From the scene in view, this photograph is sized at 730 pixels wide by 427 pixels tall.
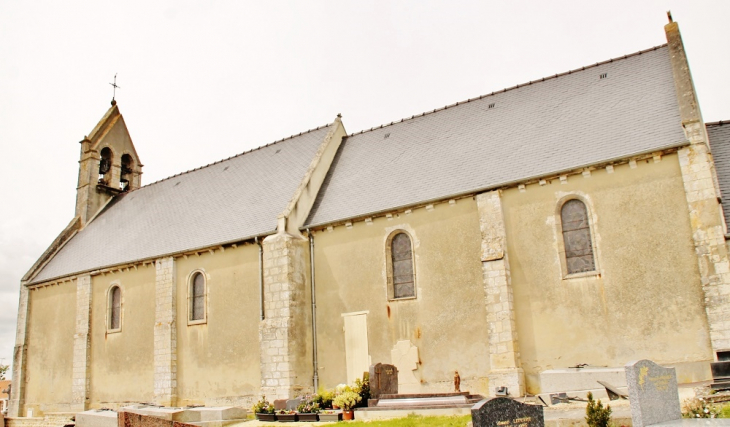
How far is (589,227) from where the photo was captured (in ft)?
53.2

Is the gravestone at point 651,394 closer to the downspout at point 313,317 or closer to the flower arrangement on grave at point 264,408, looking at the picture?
the flower arrangement on grave at point 264,408

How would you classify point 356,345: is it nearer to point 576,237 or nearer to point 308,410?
point 308,410

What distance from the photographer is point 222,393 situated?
21.1m

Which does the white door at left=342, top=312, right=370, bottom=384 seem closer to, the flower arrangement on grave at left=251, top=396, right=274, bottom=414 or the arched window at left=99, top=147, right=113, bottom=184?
the flower arrangement on grave at left=251, top=396, right=274, bottom=414

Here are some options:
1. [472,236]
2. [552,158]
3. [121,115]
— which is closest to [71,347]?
[121,115]

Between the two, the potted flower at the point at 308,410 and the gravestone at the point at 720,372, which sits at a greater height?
the gravestone at the point at 720,372

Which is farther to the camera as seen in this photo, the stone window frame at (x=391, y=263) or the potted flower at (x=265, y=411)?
the stone window frame at (x=391, y=263)

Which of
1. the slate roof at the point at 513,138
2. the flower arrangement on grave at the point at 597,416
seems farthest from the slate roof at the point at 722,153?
the flower arrangement on grave at the point at 597,416

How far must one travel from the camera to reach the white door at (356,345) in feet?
61.6

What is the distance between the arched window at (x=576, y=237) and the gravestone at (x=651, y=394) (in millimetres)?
5742

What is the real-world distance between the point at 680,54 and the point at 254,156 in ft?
54.9

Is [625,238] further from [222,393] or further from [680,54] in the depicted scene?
[222,393]

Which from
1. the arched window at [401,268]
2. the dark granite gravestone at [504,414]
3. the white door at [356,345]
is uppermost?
the arched window at [401,268]

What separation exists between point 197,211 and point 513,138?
12900 millimetres
